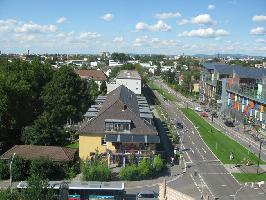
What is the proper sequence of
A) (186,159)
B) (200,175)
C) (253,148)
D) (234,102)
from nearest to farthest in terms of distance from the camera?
(200,175) < (186,159) < (253,148) < (234,102)

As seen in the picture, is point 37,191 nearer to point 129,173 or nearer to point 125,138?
point 129,173

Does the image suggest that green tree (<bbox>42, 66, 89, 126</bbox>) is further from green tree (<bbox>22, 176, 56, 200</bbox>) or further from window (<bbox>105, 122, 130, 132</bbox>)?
green tree (<bbox>22, 176, 56, 200</bbox>)

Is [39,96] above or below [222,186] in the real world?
above

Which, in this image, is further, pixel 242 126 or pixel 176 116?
pixel 176 116

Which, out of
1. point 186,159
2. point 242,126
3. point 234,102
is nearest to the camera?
point 186,159

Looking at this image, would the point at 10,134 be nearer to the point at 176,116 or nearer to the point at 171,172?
the point at 171,172

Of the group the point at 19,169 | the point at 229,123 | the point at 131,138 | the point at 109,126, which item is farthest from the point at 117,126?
the point at 229,123

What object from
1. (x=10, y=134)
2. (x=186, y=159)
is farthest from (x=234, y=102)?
(x=10, y=134)
